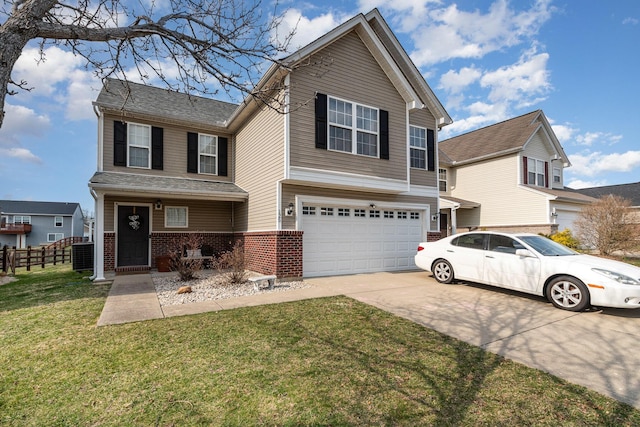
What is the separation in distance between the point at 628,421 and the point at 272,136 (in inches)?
360

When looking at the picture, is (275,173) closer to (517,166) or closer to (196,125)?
(196,125)

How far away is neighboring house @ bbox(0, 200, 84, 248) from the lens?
37.6m

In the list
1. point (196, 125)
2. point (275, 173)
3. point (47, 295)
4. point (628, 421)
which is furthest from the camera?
point (196, 125)

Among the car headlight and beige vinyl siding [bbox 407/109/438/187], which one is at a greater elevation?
beige vinyl siding [bbox 407/109/438/187]

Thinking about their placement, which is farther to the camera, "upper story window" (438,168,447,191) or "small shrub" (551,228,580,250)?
"upper story window" (438,168,447,191)

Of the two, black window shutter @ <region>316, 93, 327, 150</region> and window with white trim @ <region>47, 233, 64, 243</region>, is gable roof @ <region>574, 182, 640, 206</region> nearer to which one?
black window shutter @ <region>316, 93, 327, 150</region>

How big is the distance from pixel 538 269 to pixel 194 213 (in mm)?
11262

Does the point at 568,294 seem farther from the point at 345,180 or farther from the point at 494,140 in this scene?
the point at 494,140

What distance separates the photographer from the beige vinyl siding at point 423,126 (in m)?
12.2

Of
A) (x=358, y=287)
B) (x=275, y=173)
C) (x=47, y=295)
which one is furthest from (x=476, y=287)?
(x=47, y=295)

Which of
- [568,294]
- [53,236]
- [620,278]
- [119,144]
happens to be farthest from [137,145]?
[53,236]

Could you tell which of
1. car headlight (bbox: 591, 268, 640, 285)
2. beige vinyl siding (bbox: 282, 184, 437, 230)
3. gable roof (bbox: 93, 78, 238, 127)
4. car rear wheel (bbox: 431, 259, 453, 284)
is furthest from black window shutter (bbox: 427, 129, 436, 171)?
gable roof (bbox: 93, 78, 238, 127)

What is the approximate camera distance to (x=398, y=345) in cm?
422

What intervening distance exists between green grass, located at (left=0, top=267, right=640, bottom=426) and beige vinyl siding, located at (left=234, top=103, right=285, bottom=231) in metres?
5.10
